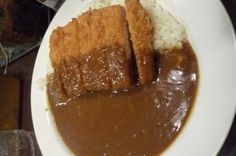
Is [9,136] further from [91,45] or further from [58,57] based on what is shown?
[91,45]

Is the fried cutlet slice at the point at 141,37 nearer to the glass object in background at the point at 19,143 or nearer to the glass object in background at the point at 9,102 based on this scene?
the glass object in background at the point at 19,143

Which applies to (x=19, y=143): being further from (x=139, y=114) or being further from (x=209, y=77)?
(x=209, y=77)

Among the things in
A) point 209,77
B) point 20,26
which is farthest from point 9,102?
point 209,77

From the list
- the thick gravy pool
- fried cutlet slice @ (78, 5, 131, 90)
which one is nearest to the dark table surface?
the thick gravy pool

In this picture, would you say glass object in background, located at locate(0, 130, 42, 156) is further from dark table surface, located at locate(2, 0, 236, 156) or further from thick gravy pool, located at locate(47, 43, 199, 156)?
thick gravy pool, located at locate(47, 43, 199, 156)

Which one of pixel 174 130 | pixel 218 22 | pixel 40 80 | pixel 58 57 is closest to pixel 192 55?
pixel 218 22

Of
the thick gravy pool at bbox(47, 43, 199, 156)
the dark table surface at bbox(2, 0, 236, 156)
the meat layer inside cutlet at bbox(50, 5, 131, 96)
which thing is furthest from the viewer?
the dark table surface at bbox(2, 0, 236, 156)

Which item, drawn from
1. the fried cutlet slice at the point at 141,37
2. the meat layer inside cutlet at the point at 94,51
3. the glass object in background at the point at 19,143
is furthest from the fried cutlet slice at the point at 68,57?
the glass object in background at the point at 19,143
